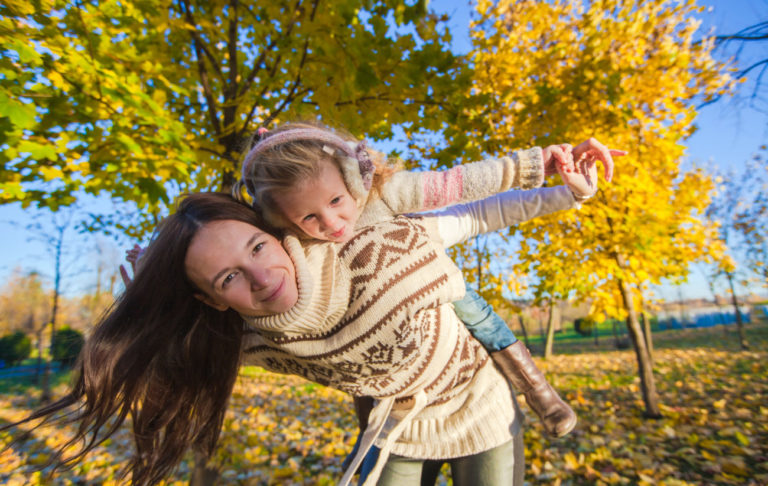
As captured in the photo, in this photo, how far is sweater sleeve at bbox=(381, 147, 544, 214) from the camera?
4.77ft

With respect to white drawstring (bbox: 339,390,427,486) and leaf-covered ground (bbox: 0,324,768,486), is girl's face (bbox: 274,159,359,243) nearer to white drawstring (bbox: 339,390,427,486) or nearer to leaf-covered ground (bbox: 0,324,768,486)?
white drawstring (bbox: 339,390,427,486)

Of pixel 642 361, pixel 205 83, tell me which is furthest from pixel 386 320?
pixel 642 361

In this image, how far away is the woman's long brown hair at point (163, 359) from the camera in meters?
1.41

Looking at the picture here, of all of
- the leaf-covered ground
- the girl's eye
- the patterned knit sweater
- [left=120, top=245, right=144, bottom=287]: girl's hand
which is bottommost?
the leaf-covered ground

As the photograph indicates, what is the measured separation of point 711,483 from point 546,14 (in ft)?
17.8

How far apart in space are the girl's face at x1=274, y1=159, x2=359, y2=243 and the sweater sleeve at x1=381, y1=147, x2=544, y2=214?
213mm

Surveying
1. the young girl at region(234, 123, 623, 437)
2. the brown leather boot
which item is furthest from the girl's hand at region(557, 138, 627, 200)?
the brown leather boot

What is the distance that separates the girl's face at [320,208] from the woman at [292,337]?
0.20 feet

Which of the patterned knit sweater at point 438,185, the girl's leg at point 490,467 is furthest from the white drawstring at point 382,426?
the patterned knit sweater at point 438,185

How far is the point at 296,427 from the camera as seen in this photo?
5.58m

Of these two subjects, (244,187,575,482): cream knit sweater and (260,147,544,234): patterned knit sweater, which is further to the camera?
(260,147,544,234): patterned knit sweater

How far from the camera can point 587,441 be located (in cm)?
444

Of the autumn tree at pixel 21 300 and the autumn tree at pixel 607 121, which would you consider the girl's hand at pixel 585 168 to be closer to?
the autumn tree at pixel 607 121

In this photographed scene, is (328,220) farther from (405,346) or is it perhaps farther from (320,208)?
(405,346)
